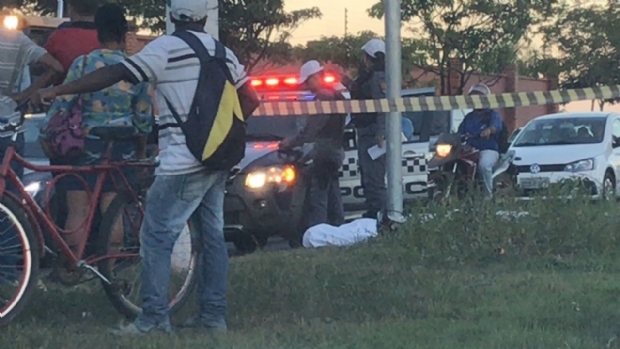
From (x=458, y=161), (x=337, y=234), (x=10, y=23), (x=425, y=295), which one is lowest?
(x=337, y=234)

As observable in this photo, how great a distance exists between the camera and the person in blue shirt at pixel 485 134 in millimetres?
13586

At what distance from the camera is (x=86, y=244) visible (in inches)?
256

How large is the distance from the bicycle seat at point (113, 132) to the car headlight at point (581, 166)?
1230 centimetres

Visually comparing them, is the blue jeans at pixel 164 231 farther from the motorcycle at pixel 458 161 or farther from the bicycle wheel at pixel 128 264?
the motorcycle at pixel 458 161

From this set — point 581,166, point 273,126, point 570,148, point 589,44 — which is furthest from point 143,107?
point 589,44

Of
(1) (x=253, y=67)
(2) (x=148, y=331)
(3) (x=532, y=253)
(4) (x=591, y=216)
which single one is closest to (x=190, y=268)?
(2) (x=148, y=331)

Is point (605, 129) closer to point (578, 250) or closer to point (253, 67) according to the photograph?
point (578, 250)

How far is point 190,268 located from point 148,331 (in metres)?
0.81

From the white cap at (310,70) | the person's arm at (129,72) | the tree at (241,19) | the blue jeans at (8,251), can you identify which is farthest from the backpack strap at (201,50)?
the tree at (241,19)

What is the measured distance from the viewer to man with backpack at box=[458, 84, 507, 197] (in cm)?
1359

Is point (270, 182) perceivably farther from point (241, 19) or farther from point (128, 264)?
point (241, 19)

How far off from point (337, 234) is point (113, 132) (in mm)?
4389

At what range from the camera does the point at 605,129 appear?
18.8 meters

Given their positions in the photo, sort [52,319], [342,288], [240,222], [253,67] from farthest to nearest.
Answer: [253,67] < [240,222] < [342,288] < [52,319]
